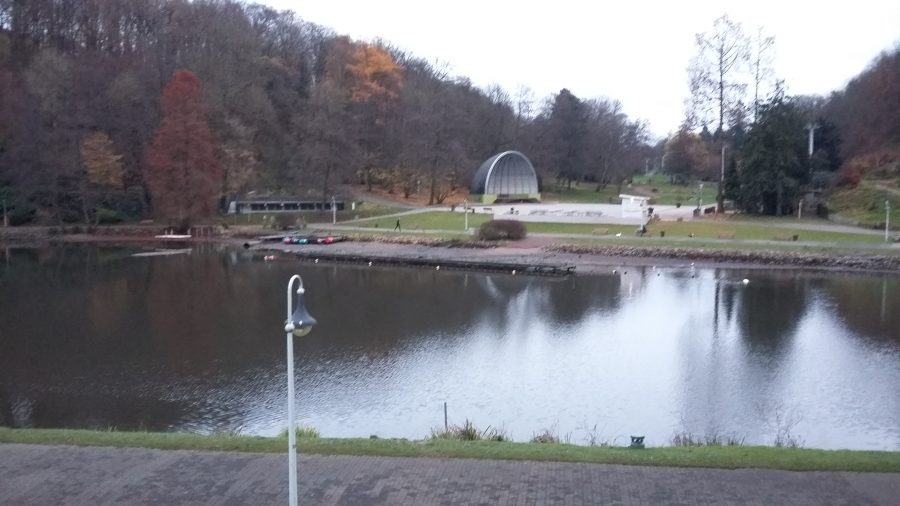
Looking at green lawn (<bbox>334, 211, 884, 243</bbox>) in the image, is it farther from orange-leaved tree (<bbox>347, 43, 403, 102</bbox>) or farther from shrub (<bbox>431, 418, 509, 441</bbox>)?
shrub (<bbox>431, 418, 509, 441</bbox>)

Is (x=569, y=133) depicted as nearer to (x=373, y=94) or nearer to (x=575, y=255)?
(x=373, y=94)

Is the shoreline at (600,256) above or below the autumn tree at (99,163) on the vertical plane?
below

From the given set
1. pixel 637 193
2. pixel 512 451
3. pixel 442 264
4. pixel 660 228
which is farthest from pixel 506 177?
pixel 512 451

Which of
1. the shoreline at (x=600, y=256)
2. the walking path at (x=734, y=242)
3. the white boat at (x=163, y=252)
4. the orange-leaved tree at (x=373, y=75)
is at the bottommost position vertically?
the white boat at (x=163, y=252)

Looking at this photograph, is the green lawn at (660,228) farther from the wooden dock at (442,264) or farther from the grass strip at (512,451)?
the grass strip at (512,451)

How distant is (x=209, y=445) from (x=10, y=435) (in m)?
3.21

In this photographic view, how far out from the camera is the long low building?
57.8 m

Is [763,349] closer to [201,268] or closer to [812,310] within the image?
[812,310]

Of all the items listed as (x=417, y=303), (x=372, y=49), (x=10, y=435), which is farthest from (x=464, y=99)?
(x=10, y=435)

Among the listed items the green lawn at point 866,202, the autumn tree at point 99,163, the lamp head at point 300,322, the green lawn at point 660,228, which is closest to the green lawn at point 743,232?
the green lawn at point 660,228

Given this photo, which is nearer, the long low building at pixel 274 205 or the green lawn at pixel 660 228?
the green lawn at pixel 660 228

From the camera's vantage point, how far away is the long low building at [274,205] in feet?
190

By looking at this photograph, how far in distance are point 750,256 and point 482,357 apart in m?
21.2

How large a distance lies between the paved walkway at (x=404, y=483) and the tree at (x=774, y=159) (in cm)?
3857
